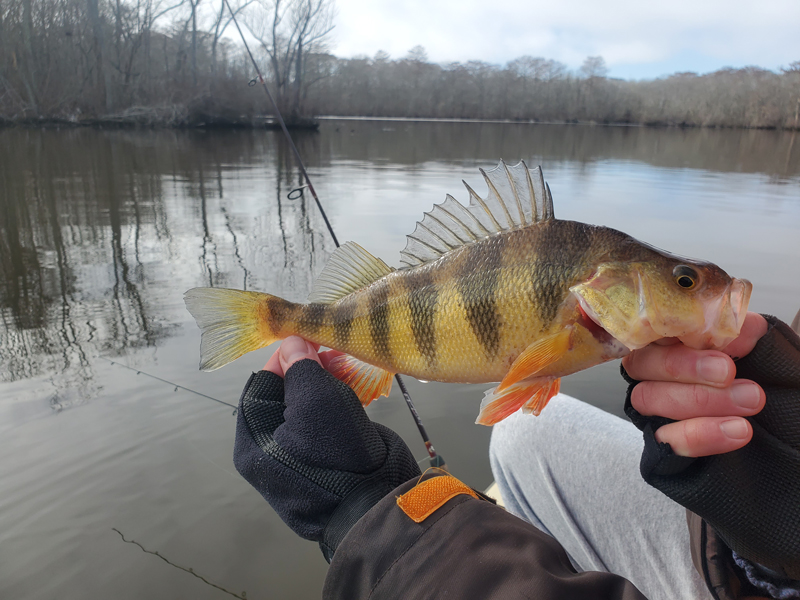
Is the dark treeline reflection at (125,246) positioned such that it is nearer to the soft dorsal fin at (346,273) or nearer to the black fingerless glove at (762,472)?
the soft dorsal fin at (346,273)

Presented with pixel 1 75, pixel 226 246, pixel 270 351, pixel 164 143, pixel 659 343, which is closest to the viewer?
pixel 659 343

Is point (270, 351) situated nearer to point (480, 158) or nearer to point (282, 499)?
point (282, 499)

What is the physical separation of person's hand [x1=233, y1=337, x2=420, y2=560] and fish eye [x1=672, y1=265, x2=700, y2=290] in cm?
90

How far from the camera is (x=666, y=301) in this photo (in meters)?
1.06

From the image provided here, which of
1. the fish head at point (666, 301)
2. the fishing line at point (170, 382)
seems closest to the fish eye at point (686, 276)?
the fish head at point (666, 301)

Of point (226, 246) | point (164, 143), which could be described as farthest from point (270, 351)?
point (164, 143)

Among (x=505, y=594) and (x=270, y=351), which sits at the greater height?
(x=505, y=594)

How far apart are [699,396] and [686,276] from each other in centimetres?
26

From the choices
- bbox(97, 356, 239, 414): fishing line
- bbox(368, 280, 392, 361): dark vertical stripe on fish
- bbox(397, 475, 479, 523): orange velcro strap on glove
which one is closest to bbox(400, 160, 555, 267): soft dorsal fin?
bbox(368, 280, 392, 361): dark vertical stripe on fish

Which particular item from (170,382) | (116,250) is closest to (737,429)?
(170,382)

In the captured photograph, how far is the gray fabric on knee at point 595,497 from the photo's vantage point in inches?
59.5

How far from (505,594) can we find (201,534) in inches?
79.1

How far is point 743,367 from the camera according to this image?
116 cm

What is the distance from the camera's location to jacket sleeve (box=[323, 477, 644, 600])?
100 cm
